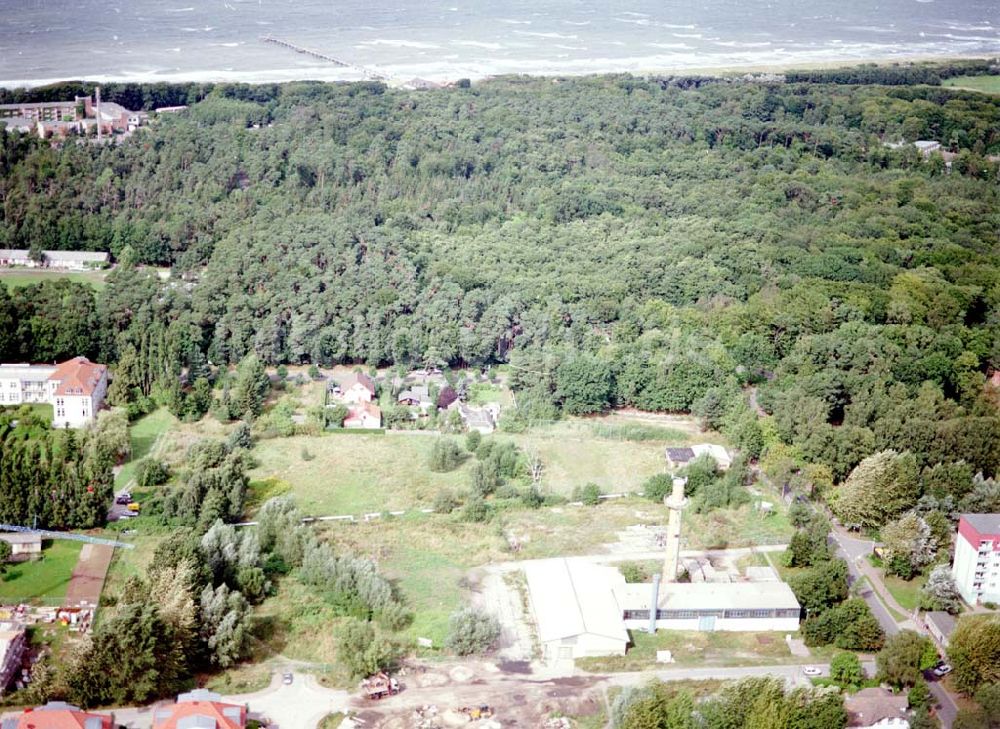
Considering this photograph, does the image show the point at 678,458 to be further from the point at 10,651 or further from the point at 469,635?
the point at 10,651

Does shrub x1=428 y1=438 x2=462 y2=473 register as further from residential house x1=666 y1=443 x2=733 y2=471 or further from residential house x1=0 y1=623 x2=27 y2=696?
residential house x1=0 y1=623 x2=27 y2=696

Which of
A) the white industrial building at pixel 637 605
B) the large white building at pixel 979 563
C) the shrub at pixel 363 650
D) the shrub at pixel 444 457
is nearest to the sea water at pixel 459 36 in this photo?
the shrub at pixel 444 457

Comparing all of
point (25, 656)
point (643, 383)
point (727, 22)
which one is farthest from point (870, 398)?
point (727, 22)

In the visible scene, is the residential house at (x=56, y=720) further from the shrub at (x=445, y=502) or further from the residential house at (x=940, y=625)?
the residential house at (x=940, y=625)

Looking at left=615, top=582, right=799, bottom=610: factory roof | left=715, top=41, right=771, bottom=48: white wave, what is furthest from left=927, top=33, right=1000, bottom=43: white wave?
left=615, top=582, right=799, bottom=610: factory roof

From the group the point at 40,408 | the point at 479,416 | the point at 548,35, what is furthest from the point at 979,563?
the point at 548,35

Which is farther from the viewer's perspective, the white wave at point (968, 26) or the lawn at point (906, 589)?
the white wave at point (968, 26)

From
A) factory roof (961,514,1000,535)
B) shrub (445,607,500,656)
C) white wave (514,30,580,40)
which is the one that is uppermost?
white wave (514,30,580,40)
